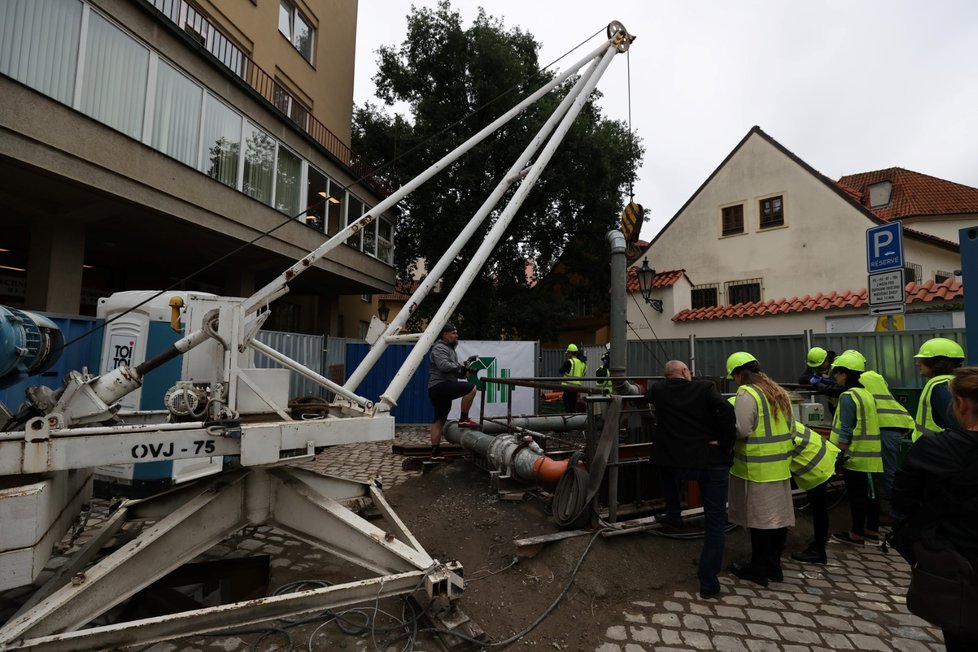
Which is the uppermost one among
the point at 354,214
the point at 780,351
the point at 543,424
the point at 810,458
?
the point at 354,214

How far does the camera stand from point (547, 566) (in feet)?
12.6

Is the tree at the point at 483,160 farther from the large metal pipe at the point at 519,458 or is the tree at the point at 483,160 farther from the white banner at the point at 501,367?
the large metal pipe at the point at 519,458

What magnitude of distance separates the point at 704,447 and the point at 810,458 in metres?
1.04

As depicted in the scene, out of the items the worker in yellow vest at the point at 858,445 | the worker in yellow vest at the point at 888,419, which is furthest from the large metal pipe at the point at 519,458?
the worker in yellow vest at the point at 888,419

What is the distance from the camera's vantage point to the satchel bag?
→ 6.55 ft

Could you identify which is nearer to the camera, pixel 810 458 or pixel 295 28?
pixel 810 458

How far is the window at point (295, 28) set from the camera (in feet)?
50.0

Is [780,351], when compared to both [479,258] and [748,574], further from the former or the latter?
[479,258]

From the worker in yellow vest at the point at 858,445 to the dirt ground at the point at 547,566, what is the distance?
444 millimetres

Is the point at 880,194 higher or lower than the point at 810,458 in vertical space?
higher

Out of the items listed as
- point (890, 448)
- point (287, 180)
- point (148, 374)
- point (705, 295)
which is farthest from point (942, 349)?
point (705, 295)

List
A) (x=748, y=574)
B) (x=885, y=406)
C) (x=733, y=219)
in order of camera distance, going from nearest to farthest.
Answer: (x=748, y=574), (x=885, y=406), (x=733, y=219)

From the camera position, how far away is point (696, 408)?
3.77 metres

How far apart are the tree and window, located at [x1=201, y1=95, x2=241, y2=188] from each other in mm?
8504
